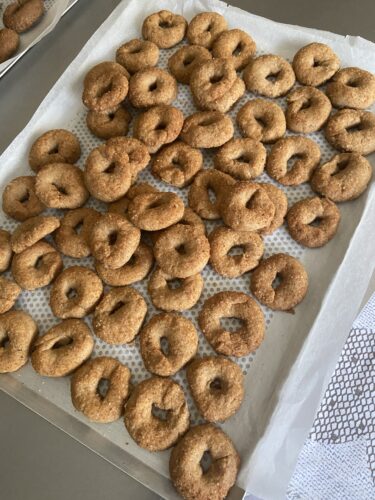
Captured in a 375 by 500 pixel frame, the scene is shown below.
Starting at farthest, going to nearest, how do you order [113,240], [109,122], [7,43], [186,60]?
[7,43]
[186,60]
[109,122]
[113,240]

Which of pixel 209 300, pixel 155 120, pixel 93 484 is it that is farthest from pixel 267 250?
pixel 93 484

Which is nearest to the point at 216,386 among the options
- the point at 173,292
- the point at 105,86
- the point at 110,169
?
the point at 173,292

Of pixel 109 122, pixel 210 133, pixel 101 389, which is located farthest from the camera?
pixel 109 122

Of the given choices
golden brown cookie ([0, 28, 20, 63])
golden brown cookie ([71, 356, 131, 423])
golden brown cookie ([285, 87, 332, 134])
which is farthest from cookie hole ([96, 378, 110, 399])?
golden brown cookie ([0, 28, 20, 63])

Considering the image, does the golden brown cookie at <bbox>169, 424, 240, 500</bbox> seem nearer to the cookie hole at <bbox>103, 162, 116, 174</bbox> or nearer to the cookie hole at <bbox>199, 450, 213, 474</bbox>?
the cookie hole at <bbox>199, 450, 213, 474</bbox>

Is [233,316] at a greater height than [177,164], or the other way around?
[177,164]

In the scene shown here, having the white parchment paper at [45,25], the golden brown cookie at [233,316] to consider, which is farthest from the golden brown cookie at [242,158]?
the white parchment paper at [45,25]

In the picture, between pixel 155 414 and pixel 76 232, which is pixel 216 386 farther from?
pixel 76 232
